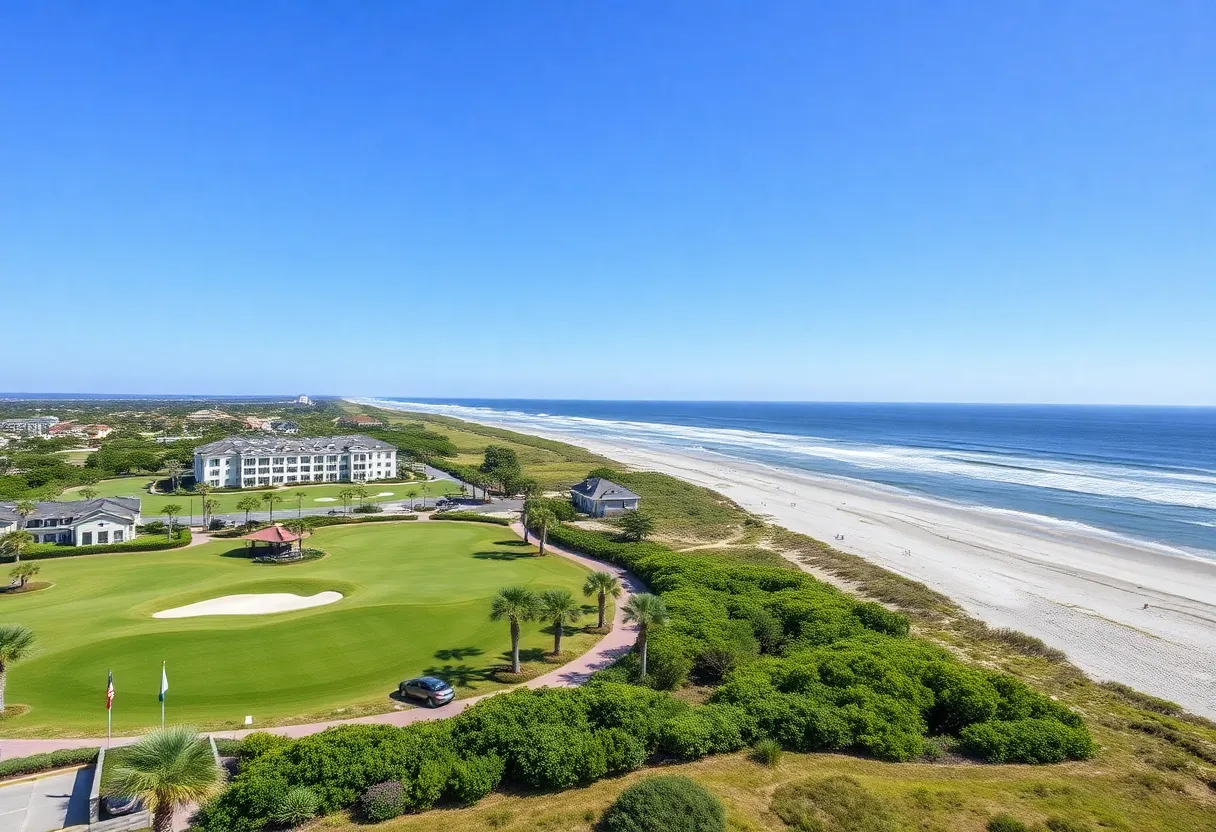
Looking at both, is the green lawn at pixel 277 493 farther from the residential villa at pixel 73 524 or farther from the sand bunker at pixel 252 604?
the sand bunker at pixel 252 604

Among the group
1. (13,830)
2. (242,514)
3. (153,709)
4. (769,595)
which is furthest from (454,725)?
(242,514)

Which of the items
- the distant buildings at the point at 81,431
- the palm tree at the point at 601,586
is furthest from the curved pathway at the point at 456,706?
the distant buildings at the point at 81,431

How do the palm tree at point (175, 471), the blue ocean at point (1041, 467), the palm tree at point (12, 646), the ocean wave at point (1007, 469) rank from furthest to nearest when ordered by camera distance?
1. the palm tree at point (175, 471)
2. the ocean wave at point (1007, 469)
3. the blue ocean at point (1041, 467)
4. the palm tree at point (12, 646)

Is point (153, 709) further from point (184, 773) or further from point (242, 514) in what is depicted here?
point (242, 514)

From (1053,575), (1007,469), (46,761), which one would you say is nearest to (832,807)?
(46,761)

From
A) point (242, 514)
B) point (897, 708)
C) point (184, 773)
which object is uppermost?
point (184, 773)
